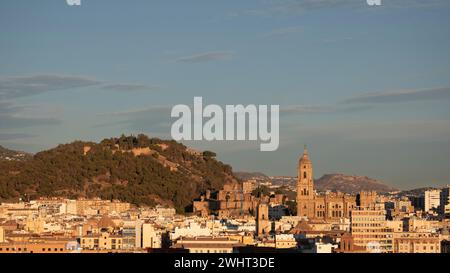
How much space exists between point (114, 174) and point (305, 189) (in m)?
29.0

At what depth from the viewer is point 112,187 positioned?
118000mm

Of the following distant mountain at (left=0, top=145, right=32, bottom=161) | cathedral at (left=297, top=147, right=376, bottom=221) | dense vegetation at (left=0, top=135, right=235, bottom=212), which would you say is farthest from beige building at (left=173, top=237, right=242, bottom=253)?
distant mountain at (left=0, top=145, right=32, bottom=161)

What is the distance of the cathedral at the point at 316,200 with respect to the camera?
297ft

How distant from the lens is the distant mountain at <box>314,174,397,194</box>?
116 metres

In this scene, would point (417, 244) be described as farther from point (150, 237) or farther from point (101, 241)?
point (101, 241)

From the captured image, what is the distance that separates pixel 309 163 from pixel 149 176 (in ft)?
92.9

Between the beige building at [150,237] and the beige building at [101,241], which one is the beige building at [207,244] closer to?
the beige building at [150,237]

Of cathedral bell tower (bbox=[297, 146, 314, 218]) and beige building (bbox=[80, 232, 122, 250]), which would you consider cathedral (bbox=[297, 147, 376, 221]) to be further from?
beige building (bbox=[80, 232, 122, 250])

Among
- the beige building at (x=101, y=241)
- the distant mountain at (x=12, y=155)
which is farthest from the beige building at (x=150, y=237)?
the distant mountain at (x=12, y=155)

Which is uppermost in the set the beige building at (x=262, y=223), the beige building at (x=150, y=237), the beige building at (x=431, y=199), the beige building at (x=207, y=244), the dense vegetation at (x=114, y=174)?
the dense vegetation at (x=114, y=174)
